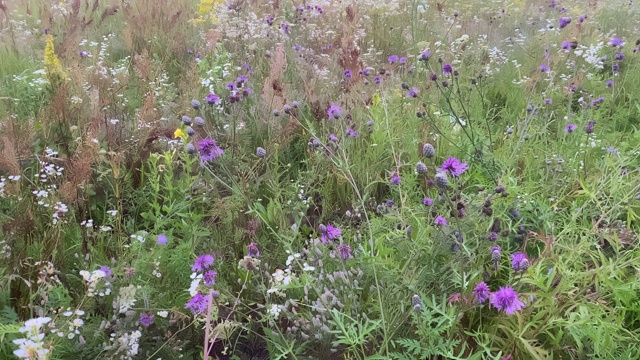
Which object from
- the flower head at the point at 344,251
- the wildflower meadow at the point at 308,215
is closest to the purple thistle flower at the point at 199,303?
the wildflower meadow at the point at 308,215

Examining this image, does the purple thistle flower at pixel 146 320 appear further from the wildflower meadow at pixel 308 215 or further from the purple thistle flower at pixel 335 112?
the purple thistle flower at pixel 335 112

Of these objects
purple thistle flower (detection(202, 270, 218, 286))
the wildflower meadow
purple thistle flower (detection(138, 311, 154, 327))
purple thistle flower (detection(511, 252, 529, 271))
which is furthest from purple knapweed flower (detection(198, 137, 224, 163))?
purple thistle flower (detection(511, 252, 529, 271))

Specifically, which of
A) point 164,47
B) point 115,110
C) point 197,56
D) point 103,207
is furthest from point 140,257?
point 164,47

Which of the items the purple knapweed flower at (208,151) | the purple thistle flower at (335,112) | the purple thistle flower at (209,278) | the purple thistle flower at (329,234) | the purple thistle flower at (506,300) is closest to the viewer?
the purple thistle flower at (506,300)

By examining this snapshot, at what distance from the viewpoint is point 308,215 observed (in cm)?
213

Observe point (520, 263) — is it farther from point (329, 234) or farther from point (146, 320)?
point (146, 320)

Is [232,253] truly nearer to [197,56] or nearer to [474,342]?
[474,342]

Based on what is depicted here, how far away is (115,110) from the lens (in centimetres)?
262

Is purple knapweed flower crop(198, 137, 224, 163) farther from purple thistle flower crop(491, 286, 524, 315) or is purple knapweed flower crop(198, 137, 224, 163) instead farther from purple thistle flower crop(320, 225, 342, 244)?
purple thistle flower crop(491, 286, 524, 315)

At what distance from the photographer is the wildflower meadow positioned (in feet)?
4.25

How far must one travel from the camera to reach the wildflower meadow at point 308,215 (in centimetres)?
129

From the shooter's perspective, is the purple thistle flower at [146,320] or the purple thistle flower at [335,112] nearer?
the purple thistle flower at [146,320]

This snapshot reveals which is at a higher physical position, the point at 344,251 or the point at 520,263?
the point at 520,263

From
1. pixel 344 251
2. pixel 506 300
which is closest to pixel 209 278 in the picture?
pixel 344 251
